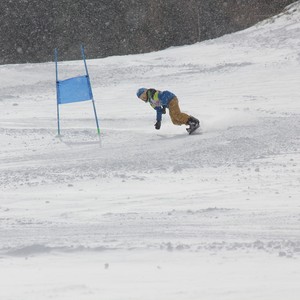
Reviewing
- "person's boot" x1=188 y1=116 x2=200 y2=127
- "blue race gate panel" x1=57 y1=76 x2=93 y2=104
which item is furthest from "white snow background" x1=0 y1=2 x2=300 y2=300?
"blue race gate panel" x1=57 y1=76 x2=93 y2=104

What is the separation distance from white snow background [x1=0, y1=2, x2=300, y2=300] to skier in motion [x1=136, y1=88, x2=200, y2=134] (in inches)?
8.7

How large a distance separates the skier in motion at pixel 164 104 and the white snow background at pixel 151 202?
8.7 inches

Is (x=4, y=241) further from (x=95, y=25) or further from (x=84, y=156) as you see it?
(x=95, y=25)

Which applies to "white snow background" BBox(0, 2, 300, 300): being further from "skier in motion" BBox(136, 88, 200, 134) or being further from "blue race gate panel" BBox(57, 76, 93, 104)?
"blue race gate panel" BBox(57, 76, 93, 104)

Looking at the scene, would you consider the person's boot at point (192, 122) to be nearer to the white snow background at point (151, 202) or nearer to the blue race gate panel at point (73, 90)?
the white snow background at point (151, 202)

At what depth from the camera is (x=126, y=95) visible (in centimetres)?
1867

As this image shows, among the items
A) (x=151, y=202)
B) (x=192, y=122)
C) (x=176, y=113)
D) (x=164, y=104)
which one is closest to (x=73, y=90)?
(x=164, y=104)

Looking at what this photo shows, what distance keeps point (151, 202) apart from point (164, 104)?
18.1 feet

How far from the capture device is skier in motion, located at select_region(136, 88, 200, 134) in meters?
11.8

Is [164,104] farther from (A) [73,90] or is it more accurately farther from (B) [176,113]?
(A) [73,90]

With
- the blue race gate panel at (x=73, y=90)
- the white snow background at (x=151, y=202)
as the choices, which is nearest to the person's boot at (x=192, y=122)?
the white snow background at (x=151, y=202)

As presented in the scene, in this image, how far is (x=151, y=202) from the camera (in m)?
6.63

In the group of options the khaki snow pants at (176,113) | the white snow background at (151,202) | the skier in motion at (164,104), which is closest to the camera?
the white snow background at (151,202)

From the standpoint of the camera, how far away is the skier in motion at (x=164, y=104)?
1179 cm
